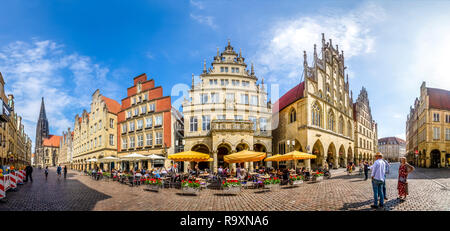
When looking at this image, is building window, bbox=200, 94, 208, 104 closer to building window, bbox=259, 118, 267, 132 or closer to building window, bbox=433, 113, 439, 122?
building window, bbox=259, 118, 267, 132

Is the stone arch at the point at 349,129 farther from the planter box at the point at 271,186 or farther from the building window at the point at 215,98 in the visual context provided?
the planter box at the point at 271,186

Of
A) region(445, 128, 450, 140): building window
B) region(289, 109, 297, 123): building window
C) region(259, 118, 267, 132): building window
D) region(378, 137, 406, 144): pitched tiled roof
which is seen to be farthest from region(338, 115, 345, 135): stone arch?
region(378, 137, 406, 144): pitched tiled roof

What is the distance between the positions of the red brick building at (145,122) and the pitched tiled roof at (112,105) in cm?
286

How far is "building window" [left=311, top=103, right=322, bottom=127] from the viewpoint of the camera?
27.7 metres

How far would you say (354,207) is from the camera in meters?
7.12

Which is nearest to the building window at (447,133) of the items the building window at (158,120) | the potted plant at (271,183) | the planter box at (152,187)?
the potted plant at (271,183)

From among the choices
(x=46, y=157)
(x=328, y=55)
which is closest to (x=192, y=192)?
(x=328, y=55)

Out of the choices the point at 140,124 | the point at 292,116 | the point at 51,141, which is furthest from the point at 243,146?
the point at 51,141

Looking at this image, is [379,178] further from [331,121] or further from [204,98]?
[331,121]

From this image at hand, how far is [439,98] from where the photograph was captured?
1489 inches

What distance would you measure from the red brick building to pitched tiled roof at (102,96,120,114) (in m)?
2.86
